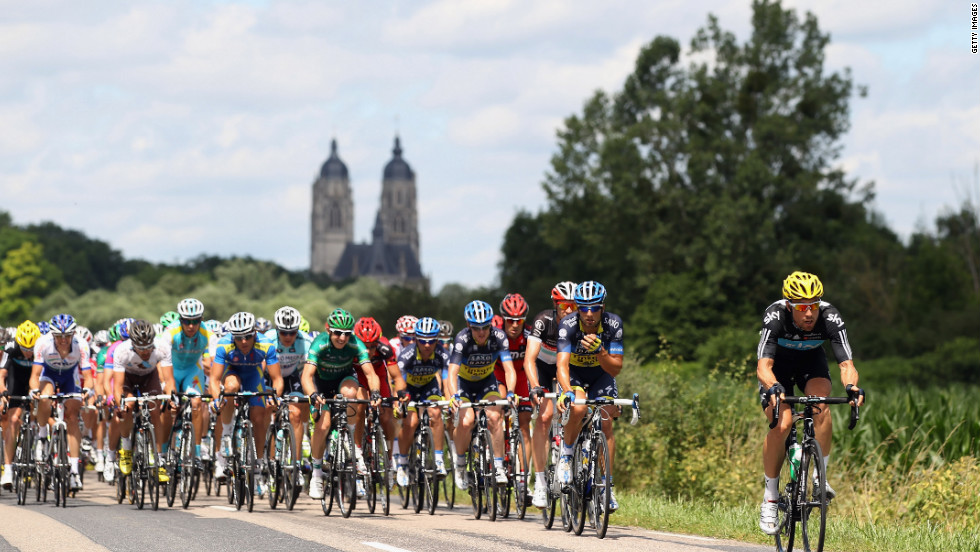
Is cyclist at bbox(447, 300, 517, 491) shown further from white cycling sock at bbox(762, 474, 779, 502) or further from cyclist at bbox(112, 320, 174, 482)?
white cycling sock at bbox(762, 474, 779, 502)

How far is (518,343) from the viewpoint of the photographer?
15.4 meters

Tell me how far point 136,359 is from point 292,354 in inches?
69.9

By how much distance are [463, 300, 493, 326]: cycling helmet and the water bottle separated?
4.81 metres

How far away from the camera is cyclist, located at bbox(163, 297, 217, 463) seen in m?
16.2

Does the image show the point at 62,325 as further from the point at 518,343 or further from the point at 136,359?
the point at 518,343

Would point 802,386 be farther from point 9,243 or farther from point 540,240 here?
point 9,243

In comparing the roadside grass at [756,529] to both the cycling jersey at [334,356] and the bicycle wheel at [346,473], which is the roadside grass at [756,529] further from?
the cycling jersey at [334,356]

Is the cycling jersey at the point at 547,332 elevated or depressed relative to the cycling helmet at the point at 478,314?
depressed

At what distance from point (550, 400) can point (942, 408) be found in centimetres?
1139

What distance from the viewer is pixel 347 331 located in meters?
14.9

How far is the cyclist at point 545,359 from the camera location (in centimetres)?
1381

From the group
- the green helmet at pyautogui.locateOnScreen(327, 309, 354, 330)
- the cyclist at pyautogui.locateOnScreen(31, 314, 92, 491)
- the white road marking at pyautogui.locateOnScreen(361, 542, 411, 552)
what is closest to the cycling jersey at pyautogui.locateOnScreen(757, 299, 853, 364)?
the white road marking at pyautogui.locateOnScreen(361, 542, 411, 552)

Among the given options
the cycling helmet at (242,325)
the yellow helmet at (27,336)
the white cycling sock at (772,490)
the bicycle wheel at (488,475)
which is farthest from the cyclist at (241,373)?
the white cycling sock at (772,490)

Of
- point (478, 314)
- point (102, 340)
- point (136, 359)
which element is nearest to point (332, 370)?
point (478, 314)
